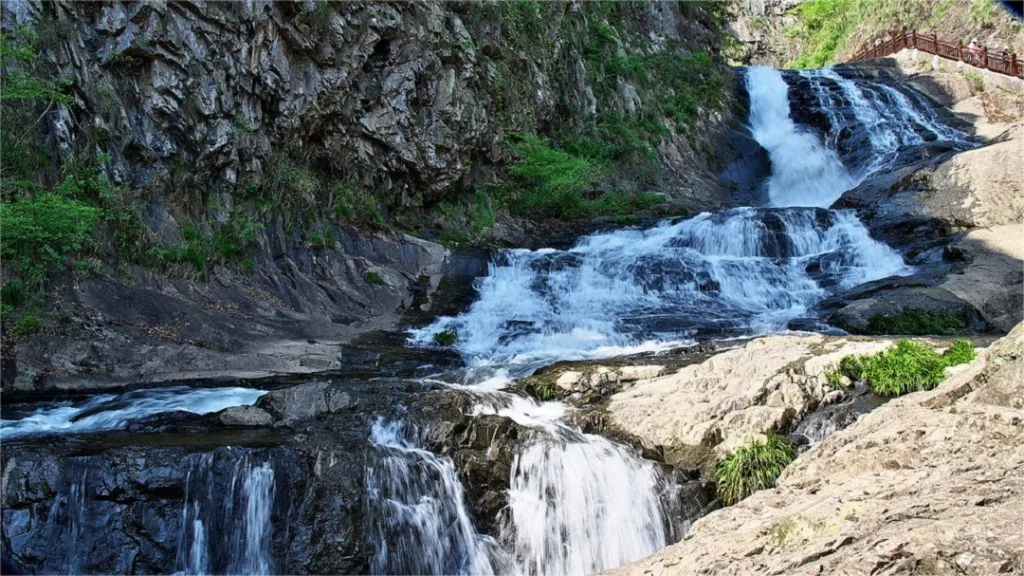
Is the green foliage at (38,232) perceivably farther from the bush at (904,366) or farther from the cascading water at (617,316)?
the bush at (904,366)

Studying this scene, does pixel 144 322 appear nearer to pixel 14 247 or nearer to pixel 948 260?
A: pixel 14 247

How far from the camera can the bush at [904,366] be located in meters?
8.38

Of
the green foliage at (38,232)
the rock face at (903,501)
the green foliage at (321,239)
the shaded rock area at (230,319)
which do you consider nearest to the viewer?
the rock face at (903,501)

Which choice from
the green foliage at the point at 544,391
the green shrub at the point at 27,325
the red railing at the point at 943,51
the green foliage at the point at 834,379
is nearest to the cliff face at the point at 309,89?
the green shrub at the point at 27,325

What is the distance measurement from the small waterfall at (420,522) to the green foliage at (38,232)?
6766 millimetres

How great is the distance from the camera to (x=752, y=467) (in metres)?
7.51

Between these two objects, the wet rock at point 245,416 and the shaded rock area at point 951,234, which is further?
the shaded rock area at point 951,234

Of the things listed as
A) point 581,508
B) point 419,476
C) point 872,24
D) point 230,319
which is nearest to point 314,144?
point 230,319

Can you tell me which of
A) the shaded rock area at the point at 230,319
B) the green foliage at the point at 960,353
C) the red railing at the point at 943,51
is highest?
the red railing at the point at 943,51

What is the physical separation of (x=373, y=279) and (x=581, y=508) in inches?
375

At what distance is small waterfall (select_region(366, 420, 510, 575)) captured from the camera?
6.99 m

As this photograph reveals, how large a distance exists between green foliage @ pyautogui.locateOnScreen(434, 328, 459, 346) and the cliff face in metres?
5.09

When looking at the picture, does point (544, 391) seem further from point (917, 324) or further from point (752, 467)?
point (917, 324)

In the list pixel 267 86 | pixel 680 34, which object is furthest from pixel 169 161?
pixel 680 34
